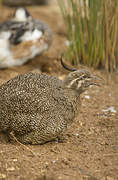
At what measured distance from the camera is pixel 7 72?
21.0 ft

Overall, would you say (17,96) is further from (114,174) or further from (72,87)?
(114,174)

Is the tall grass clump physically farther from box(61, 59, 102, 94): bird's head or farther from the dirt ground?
box(61, 59, 102, 94): bird's head

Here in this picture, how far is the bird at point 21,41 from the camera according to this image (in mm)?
6562

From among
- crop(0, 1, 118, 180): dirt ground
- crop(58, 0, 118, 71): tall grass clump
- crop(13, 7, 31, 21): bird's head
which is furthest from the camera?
crop(13, 7, 31, 21): bird's head

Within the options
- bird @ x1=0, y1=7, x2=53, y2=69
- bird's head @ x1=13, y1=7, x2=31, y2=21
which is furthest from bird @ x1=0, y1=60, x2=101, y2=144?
bird's head @ x1=13, y1=7, x2=31, y2=21

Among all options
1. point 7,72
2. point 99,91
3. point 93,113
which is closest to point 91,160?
point 93,113

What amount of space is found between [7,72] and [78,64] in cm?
140

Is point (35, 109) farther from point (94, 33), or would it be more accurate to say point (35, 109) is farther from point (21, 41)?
point (21, 41)

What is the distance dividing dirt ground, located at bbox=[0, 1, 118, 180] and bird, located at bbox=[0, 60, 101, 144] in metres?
0.18

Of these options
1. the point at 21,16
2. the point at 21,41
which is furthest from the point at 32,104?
the point at 21,16

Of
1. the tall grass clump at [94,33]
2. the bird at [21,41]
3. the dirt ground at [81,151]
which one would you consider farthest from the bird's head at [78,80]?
the bird at [21,41]

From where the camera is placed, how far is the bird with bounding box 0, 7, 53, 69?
6.56 m

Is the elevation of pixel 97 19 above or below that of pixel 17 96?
above

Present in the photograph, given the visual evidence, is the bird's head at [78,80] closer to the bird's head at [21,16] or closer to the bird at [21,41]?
the bird at [21,41]
